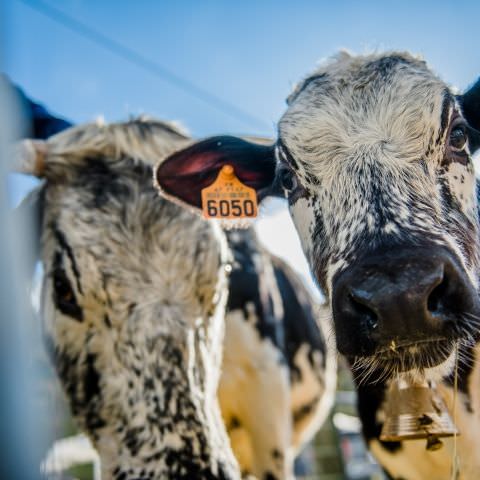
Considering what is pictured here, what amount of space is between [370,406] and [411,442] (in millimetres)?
239

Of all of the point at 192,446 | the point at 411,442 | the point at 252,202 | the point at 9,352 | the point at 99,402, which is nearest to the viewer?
the point at 9,352

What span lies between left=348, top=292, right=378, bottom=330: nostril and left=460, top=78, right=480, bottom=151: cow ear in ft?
4.09

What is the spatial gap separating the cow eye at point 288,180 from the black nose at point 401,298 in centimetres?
87

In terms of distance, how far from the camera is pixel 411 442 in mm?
2973

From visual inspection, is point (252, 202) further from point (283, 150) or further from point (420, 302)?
point (420, 302)

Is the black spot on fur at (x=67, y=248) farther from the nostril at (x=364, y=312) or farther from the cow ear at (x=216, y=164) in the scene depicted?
the nostril at (x=364, y=312)

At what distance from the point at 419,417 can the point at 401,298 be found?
1.03 meters

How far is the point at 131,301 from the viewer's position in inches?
109

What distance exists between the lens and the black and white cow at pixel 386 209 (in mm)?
1853

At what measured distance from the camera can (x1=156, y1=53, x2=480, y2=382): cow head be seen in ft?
6.04

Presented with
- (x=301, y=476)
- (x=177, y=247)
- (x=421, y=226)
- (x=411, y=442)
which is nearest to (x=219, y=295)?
(x=177, y=247)

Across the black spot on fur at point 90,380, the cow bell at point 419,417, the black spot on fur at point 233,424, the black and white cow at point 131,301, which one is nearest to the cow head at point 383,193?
the black and white cow at point 131,301

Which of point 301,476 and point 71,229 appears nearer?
point 71,229

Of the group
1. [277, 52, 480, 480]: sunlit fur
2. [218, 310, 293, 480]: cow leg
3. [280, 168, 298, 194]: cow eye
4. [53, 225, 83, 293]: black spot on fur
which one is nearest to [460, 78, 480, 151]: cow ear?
[277, 52, 480, 480]: sunlit fur
